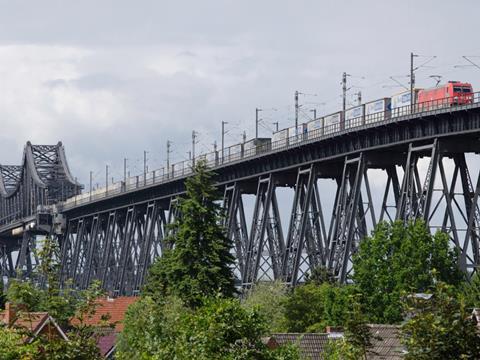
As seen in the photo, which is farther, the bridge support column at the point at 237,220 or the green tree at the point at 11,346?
the bridge support column at the point at 237,220

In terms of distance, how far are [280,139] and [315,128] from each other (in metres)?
6.47

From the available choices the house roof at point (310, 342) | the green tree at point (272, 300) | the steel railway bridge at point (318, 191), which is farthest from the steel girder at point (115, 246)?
the house roof at point (310, 342)

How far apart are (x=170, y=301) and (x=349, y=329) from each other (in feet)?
88.1

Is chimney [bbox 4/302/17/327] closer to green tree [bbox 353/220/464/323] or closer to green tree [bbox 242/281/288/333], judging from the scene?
green tree [bbox 353/220/464/323]

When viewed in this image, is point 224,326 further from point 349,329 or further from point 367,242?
point 367,242

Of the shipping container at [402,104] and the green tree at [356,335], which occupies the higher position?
the shipping container at [402,104]

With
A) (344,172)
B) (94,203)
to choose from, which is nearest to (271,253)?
(344,172)

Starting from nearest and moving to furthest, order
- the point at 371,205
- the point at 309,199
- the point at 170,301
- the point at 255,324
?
the point at 255,324
the point at 170,301
the point at 371,205
the point at 309,199

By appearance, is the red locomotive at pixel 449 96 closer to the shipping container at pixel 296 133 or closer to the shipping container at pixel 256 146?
the shipping container at pixel 296 133

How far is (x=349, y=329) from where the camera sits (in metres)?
45.7

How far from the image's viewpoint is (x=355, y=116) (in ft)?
328

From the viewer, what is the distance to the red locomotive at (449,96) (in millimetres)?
85750

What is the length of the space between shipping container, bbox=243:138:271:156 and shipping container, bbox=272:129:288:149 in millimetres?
1204

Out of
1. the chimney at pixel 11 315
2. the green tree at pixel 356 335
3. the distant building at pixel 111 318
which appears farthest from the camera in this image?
the distant building at pixel 111 318
